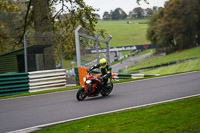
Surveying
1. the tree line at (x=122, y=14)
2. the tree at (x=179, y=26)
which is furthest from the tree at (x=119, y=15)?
the tree at (x=179, y=26)

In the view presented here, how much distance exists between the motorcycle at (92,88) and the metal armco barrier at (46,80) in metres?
4.47

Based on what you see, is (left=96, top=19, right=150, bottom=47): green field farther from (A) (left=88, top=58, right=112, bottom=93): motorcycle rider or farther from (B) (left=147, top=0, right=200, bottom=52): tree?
(A) (left=88, top=58, right=112, bottom=93): motorcycle rider

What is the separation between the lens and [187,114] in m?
7.59

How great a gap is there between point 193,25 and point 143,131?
268 feet

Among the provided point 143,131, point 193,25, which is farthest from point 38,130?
point 193,25

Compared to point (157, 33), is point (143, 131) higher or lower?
lower

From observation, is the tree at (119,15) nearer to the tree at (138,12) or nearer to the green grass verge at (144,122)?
the tree at (138,12)

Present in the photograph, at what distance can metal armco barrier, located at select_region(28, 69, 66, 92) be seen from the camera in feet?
52.6

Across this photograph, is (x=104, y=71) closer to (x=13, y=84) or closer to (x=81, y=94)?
(x=81, y=94)

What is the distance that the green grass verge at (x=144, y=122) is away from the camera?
21.7ft

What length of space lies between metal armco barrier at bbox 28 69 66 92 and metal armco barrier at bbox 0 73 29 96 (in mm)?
271

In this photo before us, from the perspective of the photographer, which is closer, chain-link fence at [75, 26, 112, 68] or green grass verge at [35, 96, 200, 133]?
green grass verge at [35, 96, 200, 133]

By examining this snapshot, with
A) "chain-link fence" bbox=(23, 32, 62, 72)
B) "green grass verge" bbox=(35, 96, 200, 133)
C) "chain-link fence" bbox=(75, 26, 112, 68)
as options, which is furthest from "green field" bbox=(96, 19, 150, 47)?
"green grass verge" bbox=(35, 96, 200, 133)

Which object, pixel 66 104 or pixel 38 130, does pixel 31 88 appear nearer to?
pixel 66 104
